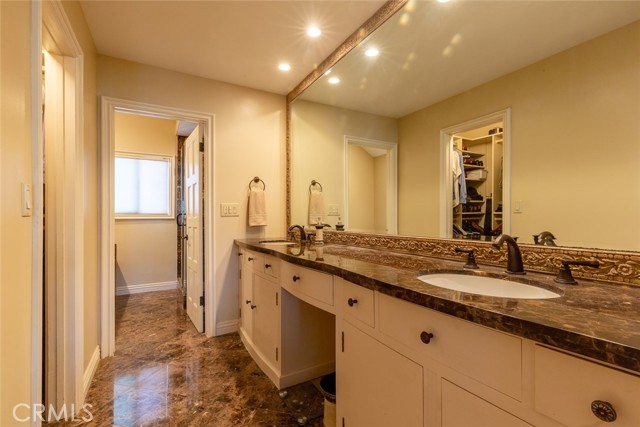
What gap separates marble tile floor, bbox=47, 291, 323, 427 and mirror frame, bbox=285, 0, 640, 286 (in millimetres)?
1020

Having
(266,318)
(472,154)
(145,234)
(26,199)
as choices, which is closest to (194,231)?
(266,318)

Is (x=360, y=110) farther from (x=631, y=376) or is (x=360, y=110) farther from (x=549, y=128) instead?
(x=631, y=376)

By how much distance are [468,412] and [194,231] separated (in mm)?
2670

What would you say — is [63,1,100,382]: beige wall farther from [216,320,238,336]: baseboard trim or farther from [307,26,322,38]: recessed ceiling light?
[307,26,322,38]: recessed ceiling light

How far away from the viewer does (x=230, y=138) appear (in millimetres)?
2623

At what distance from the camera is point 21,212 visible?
2.95 feet

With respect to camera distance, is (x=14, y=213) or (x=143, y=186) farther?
(x=143, y=186)

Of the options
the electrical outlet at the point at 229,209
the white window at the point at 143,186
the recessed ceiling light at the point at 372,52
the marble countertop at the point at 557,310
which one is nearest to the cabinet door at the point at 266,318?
the electrical outlet at the point at 229,209

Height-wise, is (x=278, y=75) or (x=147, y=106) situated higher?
(x=278, y=75)

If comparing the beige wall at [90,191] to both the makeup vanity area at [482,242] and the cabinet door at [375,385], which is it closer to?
the makeup vanity area at [482,242]

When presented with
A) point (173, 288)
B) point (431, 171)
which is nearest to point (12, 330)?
point (431, 171)

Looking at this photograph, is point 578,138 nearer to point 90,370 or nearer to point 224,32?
point 224,32

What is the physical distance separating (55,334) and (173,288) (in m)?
2.68

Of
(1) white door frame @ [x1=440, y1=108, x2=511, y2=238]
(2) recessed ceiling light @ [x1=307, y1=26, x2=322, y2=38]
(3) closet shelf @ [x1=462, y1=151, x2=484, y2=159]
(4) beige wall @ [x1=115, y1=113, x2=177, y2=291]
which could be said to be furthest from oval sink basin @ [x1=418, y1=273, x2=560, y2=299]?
(4) beige wall @ [x1=115, y1=113, x2=177, y2=291]
